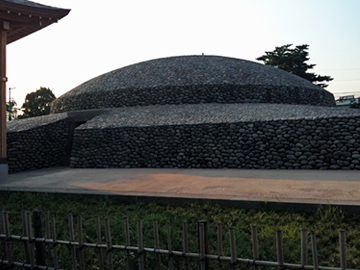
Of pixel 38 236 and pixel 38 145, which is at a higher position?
pixel 38 145

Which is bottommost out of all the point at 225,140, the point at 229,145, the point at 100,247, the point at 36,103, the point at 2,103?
the point at 100,247

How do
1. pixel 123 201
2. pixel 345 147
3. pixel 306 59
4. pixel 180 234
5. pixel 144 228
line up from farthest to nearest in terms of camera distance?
pixel 306 59 < pixel 345 147 < pixel 123 201 < pixel 144 228 < pixel 180 234

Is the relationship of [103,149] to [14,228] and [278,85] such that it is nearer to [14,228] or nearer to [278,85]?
[14,228]

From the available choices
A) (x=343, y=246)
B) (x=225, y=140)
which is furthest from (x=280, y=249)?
(x=225, y=140)

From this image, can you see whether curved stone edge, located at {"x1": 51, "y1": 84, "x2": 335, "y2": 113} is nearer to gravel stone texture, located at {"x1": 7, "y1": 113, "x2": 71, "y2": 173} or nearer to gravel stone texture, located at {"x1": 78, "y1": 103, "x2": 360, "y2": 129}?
gravel stone texture, located at {"x1": 78, "y1": 103, "x2": 360, "y2": 129}

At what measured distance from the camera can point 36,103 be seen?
27297 mm

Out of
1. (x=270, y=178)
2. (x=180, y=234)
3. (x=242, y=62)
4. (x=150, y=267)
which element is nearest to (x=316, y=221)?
(x=180, y=234)

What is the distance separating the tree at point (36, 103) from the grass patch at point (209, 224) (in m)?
23.3

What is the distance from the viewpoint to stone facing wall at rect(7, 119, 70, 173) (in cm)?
1055

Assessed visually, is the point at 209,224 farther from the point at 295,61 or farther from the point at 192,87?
the point at 295,61

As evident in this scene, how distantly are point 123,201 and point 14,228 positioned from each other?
171 cm

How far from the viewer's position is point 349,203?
4348 mm

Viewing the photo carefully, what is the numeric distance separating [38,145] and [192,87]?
23.9 ft

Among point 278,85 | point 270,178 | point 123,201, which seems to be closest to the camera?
point 123,201
